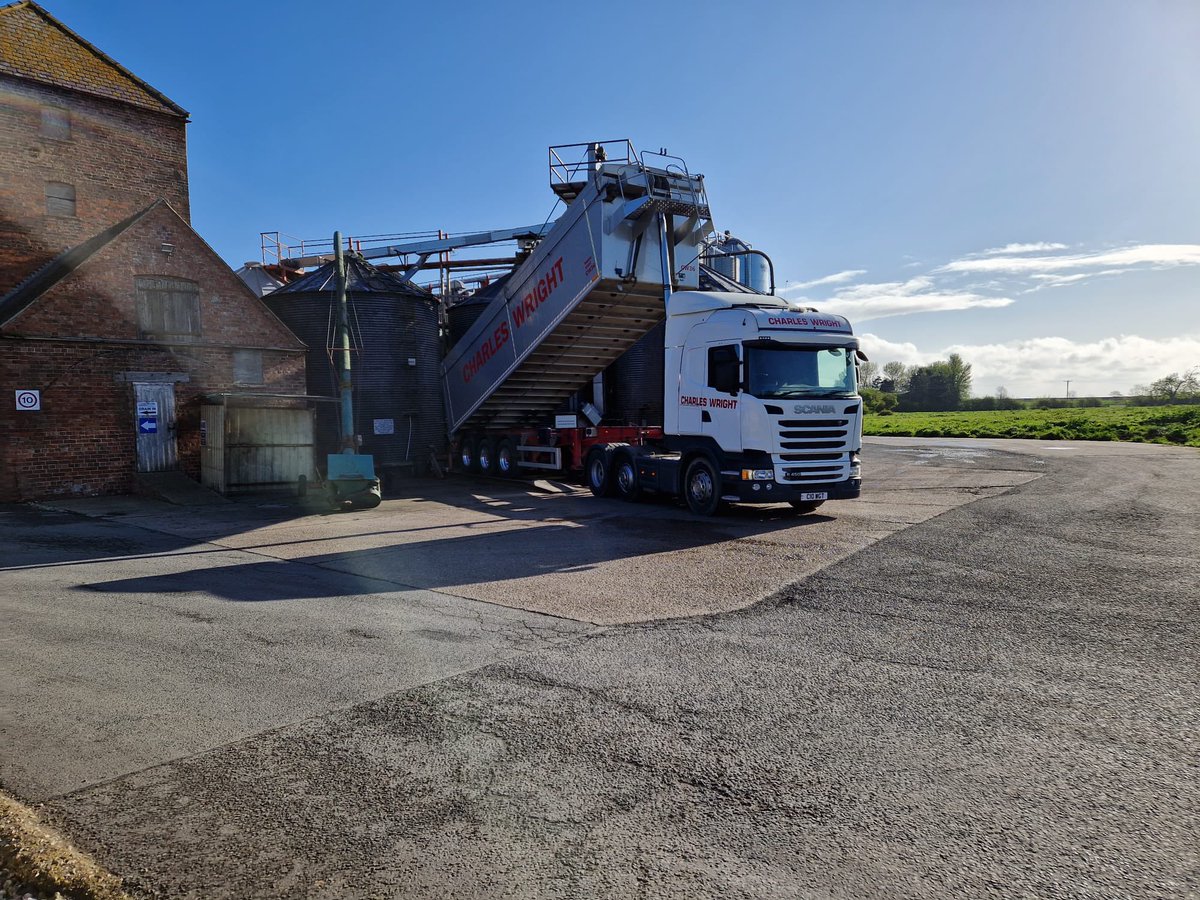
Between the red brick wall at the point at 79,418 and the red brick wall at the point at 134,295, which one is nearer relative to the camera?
the red brick wall at the point at 79,418

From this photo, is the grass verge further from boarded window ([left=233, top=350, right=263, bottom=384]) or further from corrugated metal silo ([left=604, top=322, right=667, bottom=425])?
corrugated metal silo ([left=604, top=322, right=667, bottom=425])

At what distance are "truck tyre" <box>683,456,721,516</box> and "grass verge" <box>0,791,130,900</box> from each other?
1105 centimetres

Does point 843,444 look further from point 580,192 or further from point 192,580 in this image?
point 192,580

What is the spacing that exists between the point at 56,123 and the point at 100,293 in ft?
18.4

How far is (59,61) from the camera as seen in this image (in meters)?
19.6

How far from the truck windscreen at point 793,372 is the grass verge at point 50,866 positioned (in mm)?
10847

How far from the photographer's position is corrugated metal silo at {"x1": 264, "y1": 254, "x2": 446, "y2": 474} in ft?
74.1

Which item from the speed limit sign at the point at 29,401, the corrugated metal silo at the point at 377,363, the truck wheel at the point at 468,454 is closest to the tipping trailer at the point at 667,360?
the truck wheel at the point at 468,454

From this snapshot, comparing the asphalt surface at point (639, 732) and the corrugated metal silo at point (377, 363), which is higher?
the corrugated metal silo at point (377, 363)

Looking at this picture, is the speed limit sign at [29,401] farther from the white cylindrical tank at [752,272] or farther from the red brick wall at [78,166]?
the white cylindrical tank at [752,272]

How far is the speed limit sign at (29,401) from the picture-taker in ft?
52.2

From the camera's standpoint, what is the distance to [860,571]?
9.02 m

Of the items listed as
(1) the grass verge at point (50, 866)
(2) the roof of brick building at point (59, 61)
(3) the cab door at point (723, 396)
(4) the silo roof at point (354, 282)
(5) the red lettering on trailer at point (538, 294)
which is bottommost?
(1) the grass verge at point (50, 866)

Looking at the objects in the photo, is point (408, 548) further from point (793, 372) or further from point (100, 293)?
point (100, 293)
